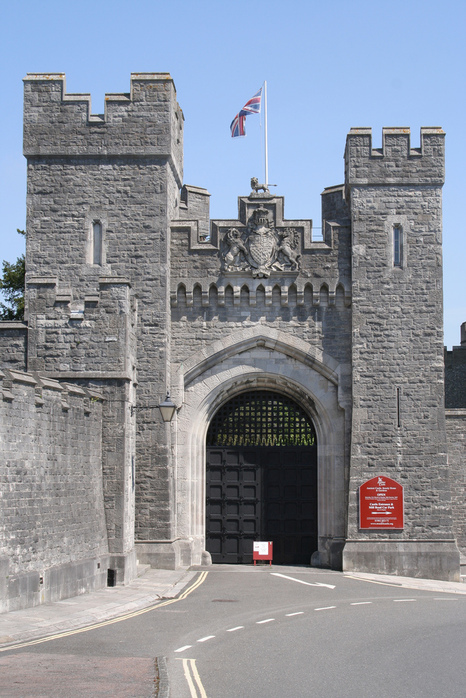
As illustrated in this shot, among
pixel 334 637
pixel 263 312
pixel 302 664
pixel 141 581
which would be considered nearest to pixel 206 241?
pixel 263 312

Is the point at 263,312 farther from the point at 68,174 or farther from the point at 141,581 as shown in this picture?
the point at 141,581

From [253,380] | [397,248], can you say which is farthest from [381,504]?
[397,248]

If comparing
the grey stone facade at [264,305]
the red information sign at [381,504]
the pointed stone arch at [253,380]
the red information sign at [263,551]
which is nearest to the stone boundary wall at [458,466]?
the grey stone facade at [264,305]

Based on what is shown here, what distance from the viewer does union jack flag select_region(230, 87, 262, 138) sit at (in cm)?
2300

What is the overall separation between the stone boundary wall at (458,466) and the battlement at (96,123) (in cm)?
893

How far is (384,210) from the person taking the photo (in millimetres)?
21719

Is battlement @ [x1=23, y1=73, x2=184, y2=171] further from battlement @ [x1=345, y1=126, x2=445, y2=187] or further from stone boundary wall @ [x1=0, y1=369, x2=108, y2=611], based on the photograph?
stone boundary wall @ [x1=0, y1=369, x2=108, y2=611]

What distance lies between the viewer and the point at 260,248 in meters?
21.7

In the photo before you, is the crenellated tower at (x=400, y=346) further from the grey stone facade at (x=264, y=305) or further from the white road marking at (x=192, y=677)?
the white road marking at (x=192, y=677)

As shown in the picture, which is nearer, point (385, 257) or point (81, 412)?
point (81, 412)

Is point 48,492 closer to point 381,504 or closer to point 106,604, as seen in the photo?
point 106,604

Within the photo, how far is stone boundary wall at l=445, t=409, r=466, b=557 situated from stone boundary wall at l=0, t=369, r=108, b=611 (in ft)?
27.2

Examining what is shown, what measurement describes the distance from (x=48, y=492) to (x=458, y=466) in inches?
405

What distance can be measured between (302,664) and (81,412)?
8514mm
